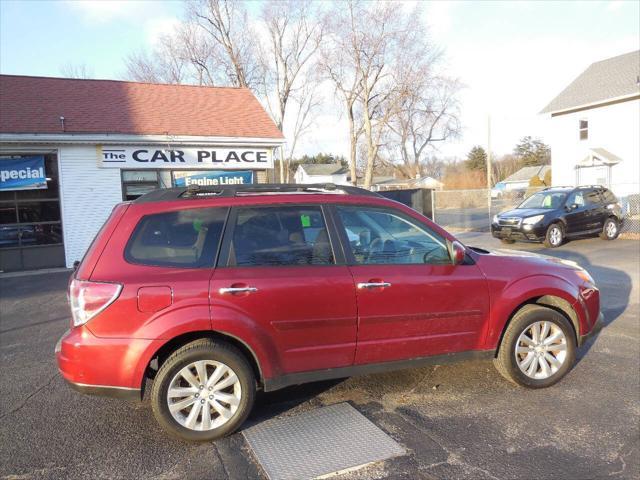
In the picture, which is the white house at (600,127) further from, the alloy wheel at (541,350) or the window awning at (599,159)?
the alloy wheel at (541,350)

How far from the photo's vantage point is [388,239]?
3.90 metres

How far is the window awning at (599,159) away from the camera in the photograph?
2297 centimetres

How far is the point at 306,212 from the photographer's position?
12.3 feet

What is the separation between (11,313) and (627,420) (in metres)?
8.41

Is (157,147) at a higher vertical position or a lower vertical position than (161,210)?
higher

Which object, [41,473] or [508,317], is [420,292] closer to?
[508,317]

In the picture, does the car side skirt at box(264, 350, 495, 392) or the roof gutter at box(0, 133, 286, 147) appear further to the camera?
the roof gutter at box(0, 133, 286, 147)

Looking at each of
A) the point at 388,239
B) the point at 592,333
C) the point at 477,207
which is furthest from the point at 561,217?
the point at 477,207

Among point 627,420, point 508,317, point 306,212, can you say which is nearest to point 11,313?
point 306,212

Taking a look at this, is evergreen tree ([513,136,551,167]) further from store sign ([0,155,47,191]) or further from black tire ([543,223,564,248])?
store sign ([0,155,47,191])

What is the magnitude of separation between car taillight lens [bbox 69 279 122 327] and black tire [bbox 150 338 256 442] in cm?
58

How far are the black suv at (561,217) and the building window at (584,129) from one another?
12990mm

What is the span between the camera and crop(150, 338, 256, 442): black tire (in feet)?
10.7

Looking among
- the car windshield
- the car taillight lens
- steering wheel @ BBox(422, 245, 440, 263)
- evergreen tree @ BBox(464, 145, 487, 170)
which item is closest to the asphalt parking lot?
the car taillight lens
